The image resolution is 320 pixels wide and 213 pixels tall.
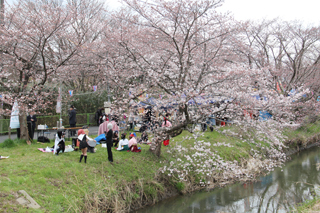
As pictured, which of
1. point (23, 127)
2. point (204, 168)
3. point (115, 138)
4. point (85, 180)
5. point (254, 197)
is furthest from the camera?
point (115, 138)

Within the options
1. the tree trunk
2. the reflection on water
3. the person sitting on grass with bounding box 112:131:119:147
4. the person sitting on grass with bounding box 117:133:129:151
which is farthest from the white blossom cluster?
the tree trunk

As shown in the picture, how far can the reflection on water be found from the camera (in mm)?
7707

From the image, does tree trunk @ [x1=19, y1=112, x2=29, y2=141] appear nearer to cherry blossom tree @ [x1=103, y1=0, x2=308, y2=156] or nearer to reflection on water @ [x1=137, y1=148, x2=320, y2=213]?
cherry blossom tree @ [x1=103, y1=0, x2=308, y2=156]

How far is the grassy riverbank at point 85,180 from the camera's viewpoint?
225 inches

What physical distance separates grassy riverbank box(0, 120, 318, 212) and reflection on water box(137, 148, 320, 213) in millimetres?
494

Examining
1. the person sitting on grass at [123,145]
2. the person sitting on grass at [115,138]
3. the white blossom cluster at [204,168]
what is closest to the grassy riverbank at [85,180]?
the white blossom cluster at [204,168]

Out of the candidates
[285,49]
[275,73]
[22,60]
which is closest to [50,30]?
[22,60]

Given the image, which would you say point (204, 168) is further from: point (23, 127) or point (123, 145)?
point (23, 127)

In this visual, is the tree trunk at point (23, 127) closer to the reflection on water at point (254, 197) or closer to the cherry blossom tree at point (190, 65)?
the cherry blossom tree at point (190, 65)

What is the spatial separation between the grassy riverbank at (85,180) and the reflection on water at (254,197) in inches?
19.4

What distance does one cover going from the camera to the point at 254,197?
861 centimetres

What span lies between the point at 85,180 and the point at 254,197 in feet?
18.8

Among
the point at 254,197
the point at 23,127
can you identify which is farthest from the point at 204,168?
the point at 23,127

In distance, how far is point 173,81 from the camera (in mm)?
8398
